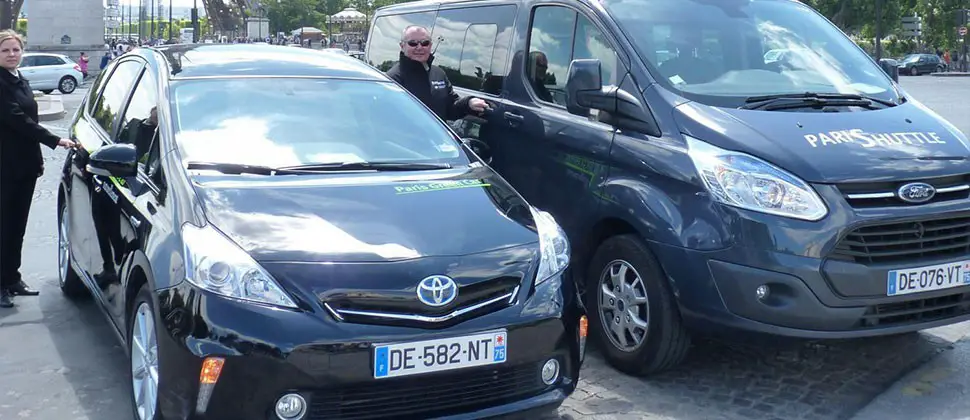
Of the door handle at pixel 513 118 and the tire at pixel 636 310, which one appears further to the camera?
the door handle at pixel 513 118

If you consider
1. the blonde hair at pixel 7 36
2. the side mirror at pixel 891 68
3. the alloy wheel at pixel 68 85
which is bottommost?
the alloy wheel at pixel 68 85

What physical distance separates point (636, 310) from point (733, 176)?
0.82 meters

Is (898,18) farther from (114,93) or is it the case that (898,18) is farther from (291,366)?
(291,366)

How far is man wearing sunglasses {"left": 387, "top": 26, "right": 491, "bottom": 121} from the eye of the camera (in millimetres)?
6504

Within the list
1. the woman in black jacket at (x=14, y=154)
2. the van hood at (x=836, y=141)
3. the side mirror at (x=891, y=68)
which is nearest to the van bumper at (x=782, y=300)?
the van hood at (x=836, y=141)

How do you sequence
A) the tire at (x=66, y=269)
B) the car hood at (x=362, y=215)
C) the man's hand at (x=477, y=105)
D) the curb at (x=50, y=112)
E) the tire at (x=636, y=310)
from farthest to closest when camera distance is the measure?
the curb at (x=50, y=112), the man's hand at (x=477, y=105), the tire at (x=66, y=269), the tire at (x=636, y=310), the car hood at (x=362, y=215)

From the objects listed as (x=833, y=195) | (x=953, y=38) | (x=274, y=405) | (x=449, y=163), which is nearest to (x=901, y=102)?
(x=833, y=195)

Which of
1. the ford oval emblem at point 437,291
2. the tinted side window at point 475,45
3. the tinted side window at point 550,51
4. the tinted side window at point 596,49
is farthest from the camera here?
the tinted side window at point 475,45

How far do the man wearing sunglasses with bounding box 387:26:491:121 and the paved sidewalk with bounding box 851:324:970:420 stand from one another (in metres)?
3.07

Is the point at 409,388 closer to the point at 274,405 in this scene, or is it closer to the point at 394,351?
the point at 394,351

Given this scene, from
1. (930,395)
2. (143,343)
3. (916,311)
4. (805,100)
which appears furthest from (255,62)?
(930,395)

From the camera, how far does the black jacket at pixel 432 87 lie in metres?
6.46

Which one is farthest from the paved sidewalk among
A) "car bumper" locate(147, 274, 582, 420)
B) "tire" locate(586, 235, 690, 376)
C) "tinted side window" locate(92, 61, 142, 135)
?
"tinted side window" locate(92, 61, 142, 135)

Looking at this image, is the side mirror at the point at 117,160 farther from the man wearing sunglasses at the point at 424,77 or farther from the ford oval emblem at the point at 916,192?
the ford oval emblem at the point at 916,192
